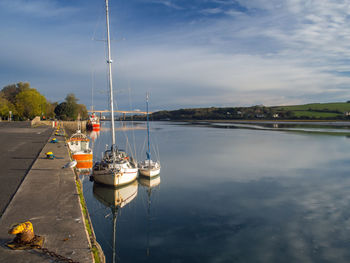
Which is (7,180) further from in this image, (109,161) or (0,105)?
(0,105)

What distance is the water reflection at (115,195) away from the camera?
50.1 feet

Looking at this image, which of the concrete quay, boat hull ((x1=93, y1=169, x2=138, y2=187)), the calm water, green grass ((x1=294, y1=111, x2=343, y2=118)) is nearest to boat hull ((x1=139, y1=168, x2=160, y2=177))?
the calm water

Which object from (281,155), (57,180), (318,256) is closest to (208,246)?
(318,256)

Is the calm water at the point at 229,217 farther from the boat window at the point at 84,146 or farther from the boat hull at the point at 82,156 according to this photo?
the boat window at the point at 84,146

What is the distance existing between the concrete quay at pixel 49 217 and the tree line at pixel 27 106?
7936cm

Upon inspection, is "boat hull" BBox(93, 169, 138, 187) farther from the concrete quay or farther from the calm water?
the concrete quay

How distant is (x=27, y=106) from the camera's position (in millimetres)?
93812

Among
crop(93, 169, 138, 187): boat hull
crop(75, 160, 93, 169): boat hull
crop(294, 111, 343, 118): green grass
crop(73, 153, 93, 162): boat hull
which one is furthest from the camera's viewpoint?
crop(294, 111, 343, 118): green grass

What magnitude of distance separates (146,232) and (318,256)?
267 inches

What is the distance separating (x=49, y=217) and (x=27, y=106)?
321 ft

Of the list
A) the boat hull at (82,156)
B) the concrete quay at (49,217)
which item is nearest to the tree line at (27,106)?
the boat hull at (82,156)

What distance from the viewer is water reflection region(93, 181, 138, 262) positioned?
15.3 meters

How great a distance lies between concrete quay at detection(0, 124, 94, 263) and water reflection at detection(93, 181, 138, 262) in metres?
2.68

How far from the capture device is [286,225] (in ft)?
40.8
